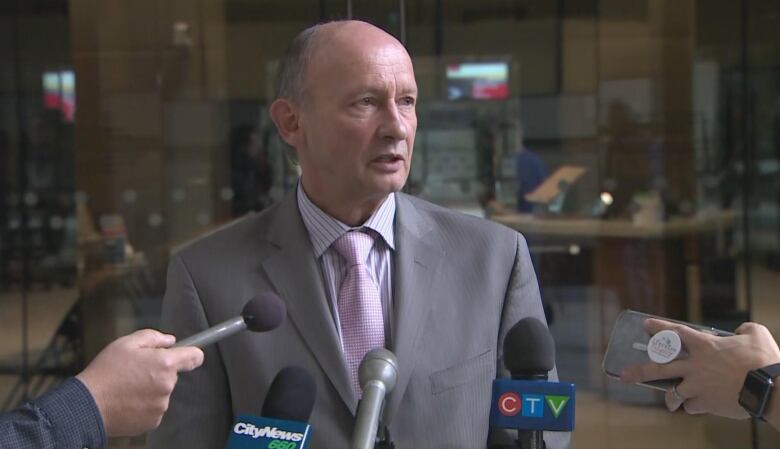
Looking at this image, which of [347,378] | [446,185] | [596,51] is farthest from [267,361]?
[596,51]

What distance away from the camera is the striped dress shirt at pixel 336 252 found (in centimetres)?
218

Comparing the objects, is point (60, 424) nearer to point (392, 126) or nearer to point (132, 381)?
point (132, 381)

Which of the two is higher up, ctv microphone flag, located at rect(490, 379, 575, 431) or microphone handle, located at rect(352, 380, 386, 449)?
microphone handle, located at rect(352, 380, 386, 449)

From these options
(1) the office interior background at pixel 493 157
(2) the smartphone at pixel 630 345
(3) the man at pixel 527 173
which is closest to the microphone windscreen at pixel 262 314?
(2) the smartphone at pixel 630 345

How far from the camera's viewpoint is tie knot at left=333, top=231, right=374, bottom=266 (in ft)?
7.13

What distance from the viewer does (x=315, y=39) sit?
214cm

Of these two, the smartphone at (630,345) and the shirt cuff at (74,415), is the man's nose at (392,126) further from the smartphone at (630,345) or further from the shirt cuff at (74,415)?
the shirt cuff at (74,415)

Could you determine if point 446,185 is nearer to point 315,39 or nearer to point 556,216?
point 556,216

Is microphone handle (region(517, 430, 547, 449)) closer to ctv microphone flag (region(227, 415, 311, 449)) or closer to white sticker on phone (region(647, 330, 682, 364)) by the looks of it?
white sticker on phone (region(647, 330, 682, 364))

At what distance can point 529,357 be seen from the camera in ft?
5.89

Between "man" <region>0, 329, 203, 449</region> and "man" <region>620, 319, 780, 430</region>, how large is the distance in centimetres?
75

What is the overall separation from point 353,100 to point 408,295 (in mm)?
382

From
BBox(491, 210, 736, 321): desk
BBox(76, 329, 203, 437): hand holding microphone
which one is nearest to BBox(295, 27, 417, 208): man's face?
BBox(76, 329, 203, 437): hand holding microphone

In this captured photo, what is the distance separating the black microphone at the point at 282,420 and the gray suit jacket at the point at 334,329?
12.6 inches
